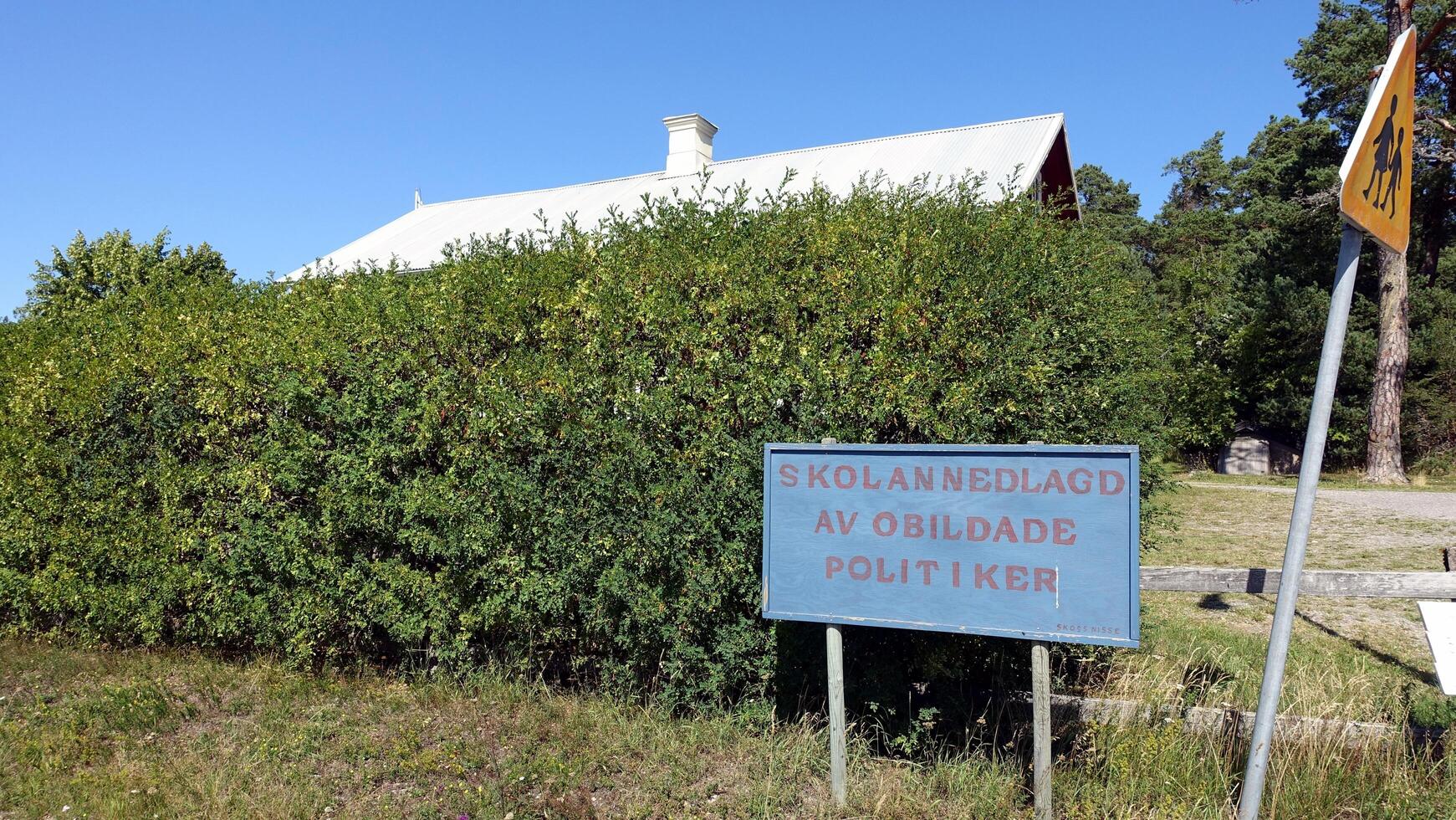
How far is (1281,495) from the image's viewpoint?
1641 centimetres

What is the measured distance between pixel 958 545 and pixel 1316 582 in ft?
6.98

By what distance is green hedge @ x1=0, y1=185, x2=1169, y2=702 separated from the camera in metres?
4.12

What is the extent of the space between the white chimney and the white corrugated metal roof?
581 millimetres

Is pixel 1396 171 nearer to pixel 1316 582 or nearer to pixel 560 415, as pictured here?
pixel 1316 582

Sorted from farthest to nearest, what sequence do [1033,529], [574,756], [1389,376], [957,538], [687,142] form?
[687,142]
[1389,376]
[574,756]
[957,538]
[1033,529]

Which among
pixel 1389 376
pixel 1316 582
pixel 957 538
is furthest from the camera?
pixel 1389 376

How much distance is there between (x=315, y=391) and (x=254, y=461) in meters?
0.65

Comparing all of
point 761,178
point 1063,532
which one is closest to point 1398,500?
point 761,178

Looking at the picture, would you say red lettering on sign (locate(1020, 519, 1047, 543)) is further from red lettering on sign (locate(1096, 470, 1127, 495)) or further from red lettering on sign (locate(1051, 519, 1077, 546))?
red lettering on sign (locate(1096, 470, 1127, 495))

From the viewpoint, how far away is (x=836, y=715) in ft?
12.0

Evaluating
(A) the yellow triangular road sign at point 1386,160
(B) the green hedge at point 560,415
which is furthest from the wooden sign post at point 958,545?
(A) the yellow triangular road sign at point 1386,160

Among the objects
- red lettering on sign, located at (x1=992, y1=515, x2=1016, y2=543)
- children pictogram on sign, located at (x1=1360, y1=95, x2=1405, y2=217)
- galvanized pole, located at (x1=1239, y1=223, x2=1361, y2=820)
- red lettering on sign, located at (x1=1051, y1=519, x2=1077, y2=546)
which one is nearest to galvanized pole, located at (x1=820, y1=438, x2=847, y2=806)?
red lettering on sign, located at (x1=992, y1=515, x2=1016, y2=543)

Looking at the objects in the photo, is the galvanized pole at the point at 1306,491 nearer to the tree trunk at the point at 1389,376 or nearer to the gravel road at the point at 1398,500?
the gravel road at the point at 1398,500

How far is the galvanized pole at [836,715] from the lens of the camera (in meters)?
3.63
